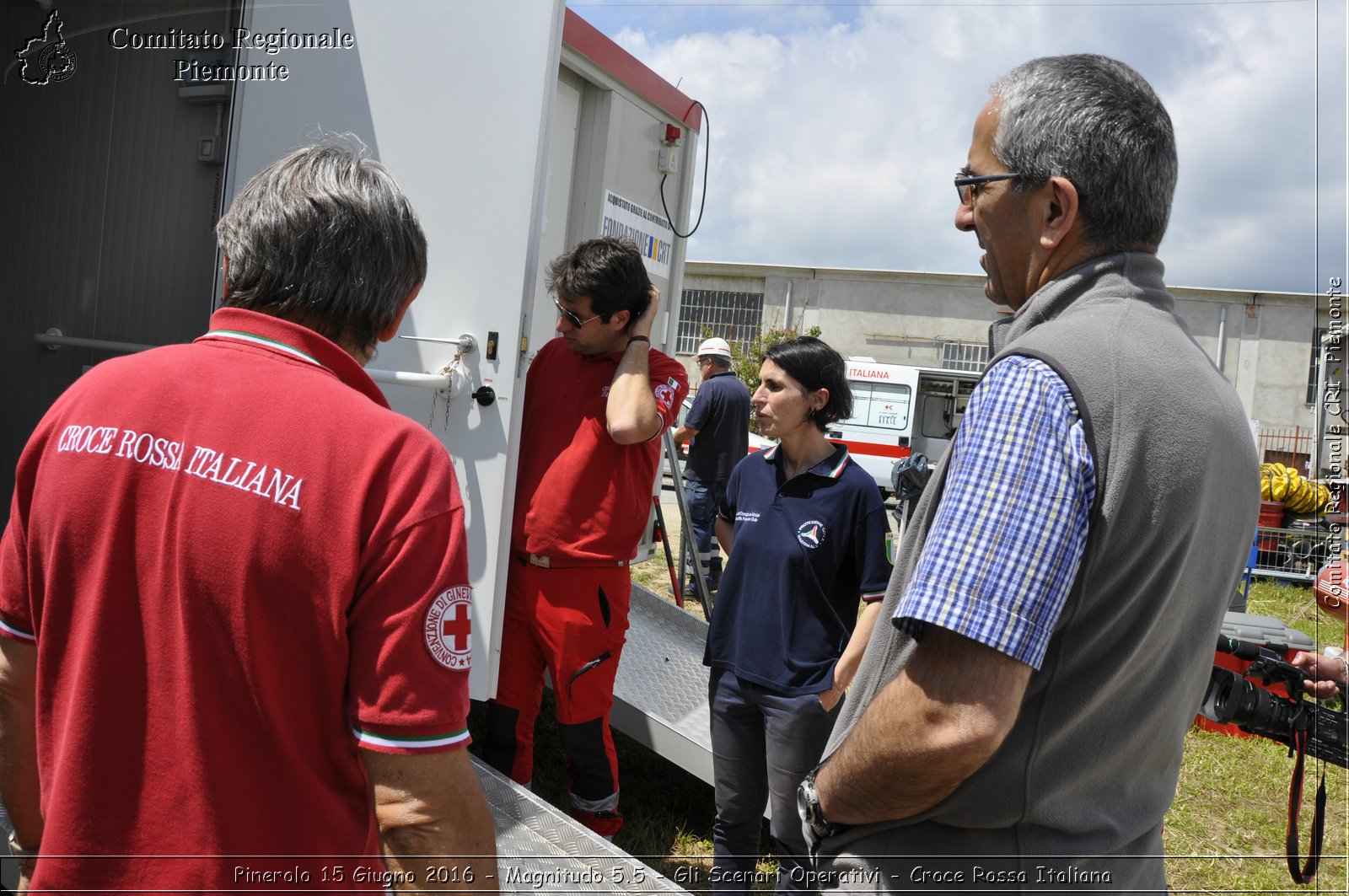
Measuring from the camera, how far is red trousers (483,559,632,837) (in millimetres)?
3252

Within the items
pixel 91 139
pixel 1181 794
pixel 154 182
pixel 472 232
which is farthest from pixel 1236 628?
pixel 91 139

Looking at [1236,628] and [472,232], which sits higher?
[472,232]

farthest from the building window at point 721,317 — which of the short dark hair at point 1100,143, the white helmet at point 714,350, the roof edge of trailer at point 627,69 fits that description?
the short dark hair at point 1100,143

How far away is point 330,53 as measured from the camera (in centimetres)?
322

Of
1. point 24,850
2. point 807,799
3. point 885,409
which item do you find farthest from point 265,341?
point 885,409

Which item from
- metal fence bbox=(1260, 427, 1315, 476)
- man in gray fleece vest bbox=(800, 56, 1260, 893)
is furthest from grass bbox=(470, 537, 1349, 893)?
metal fence bbox=(1260, 427, 1315, 476)

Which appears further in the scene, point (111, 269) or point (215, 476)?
point (111, 269)

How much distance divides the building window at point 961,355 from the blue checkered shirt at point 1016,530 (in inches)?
1174

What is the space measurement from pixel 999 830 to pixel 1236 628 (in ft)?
13.5

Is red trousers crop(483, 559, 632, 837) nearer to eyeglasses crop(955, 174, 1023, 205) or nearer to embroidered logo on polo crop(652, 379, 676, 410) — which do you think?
embroidered logo on polo crop(652, 379, 676, 410)

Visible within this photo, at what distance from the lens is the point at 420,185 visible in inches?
125

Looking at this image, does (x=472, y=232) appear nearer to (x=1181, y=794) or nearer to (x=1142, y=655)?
(x=1142, y=655)

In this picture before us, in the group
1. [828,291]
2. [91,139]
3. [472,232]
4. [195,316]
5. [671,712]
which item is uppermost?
[828,291]

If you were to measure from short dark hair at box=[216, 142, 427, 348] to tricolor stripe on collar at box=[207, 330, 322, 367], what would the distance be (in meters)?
0.06
